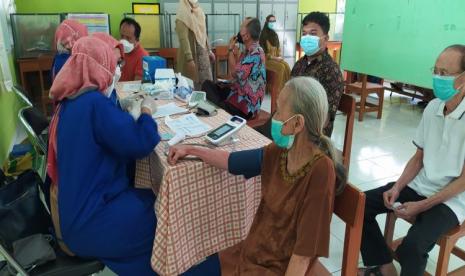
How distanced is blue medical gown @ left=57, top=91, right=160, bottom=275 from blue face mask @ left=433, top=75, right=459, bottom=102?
4.03 feet

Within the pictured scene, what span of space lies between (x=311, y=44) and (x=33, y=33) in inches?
141

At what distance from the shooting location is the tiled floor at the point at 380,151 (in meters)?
2.12

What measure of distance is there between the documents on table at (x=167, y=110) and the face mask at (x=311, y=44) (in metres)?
0.86

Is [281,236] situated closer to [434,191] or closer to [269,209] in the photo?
[269,209]

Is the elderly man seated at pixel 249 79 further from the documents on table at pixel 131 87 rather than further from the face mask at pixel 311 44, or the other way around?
the documents on table at pixel 131 87

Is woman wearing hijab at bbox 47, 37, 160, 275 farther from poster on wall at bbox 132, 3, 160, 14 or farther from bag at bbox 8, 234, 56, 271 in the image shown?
poster on wall at bbox 132, 3, 160, 14

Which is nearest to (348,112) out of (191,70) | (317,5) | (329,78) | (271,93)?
(329,78)

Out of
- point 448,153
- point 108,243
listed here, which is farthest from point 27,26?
point 448,153

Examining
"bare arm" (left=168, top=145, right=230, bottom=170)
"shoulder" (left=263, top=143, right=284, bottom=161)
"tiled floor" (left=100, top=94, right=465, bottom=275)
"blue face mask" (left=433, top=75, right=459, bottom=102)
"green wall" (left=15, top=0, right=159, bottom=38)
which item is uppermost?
"green wall" (left=15, top=0, right=159, bottom=38)

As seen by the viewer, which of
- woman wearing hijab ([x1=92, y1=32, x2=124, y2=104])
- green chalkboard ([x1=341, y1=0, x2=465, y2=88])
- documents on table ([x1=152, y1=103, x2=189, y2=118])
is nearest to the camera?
woman wearing hijab ([x1=92, y1=32, x2=124, y2=104])

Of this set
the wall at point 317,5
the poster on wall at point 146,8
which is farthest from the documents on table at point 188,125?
the wall at point 317,5

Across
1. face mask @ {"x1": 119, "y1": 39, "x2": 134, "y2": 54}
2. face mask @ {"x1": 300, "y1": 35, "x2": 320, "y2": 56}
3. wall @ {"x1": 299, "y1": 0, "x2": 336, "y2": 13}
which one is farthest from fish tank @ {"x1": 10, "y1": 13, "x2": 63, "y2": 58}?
wall @ {"x1": 299, "y1": 0, "x2": 336, "y2": 13}

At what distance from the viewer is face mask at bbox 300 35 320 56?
2.29m

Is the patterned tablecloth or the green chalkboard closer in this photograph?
the patterned tablecloth
